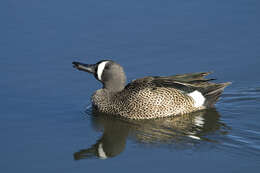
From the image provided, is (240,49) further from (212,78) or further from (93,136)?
(93,136)

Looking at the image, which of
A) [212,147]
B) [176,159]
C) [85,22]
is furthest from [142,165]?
[85,22]

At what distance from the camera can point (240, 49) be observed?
35.6 feet

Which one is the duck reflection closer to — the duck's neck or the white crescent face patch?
the duck's neck

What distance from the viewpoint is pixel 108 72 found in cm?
939

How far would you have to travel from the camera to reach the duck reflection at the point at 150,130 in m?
8.08

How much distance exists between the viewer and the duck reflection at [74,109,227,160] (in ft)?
26.5

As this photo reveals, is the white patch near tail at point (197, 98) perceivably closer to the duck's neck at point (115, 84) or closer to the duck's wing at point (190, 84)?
the duck's wing at point (190, 84)

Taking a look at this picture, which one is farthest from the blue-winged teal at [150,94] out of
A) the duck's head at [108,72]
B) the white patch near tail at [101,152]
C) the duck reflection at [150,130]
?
the white patch near tail at [101,152]

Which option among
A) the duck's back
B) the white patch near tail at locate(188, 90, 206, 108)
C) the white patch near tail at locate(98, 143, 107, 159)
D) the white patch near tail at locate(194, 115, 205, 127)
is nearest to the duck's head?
the duck's back

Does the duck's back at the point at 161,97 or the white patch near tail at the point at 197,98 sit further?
the white patch near tail at the point at 197,98

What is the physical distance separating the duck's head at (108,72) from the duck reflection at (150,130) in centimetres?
51

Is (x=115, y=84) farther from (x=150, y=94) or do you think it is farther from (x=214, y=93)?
(x=214, y=93)

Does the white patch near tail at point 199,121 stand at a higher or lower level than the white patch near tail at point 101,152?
higher

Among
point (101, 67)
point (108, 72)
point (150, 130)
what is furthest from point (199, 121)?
point (101, 67)
